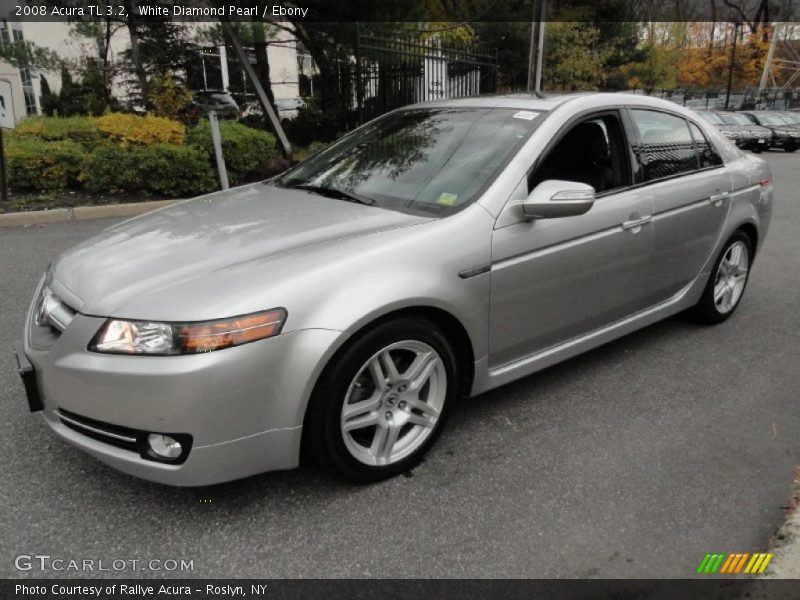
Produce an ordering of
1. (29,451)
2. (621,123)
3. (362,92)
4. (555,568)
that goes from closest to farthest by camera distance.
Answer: (555,568) < (29,451) < (621,123) < (362,92)

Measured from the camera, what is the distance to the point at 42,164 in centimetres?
868

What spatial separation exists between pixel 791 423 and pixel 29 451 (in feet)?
11.9

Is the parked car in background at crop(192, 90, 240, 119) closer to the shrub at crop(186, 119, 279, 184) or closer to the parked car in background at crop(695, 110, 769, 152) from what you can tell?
the shrub at crop(186, 119, 279, 184)

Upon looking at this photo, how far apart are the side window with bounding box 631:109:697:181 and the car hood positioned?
1.62m

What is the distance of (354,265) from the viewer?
8.16 ft

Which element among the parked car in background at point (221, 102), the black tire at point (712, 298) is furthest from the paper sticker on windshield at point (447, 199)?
the parked car in background at point (221, 102)

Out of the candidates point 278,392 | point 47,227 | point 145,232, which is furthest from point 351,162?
point 47,227

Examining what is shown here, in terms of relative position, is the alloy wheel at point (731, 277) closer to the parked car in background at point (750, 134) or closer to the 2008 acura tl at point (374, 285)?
the 2008 acura tl at point (374, 285)

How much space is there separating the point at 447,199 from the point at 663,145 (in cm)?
166

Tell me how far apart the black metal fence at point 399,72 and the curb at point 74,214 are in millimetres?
4812

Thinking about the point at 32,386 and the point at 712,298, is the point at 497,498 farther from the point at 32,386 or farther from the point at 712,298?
the point at 712,298

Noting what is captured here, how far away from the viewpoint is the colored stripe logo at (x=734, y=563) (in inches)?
88.2

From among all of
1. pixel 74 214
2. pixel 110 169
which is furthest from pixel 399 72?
pixel 74 214

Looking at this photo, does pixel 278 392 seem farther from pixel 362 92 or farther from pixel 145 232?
pixel 362 92
